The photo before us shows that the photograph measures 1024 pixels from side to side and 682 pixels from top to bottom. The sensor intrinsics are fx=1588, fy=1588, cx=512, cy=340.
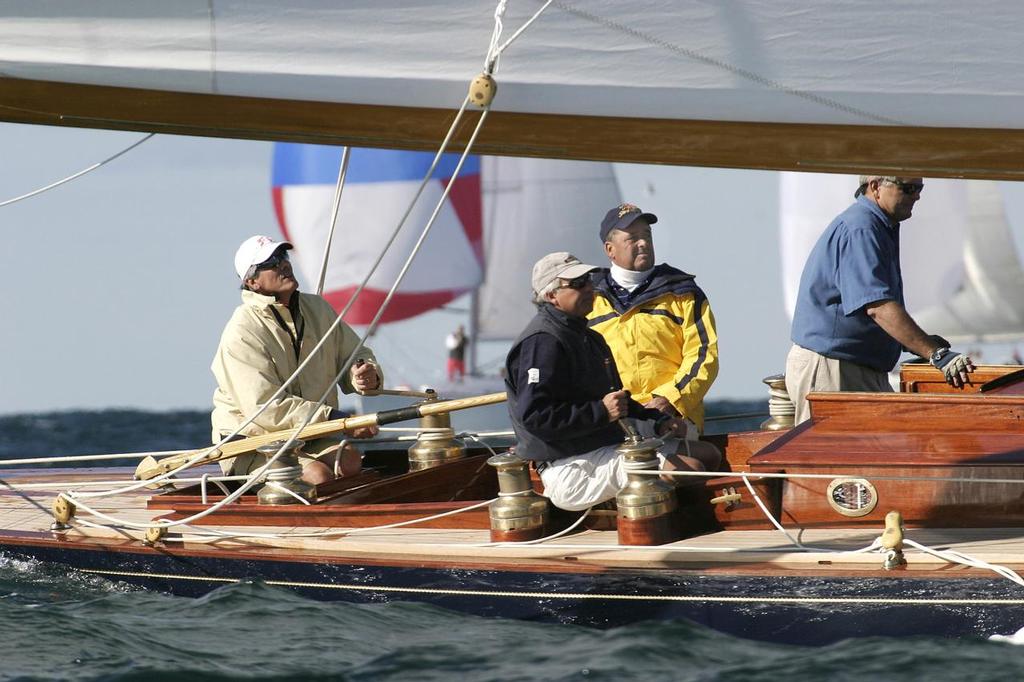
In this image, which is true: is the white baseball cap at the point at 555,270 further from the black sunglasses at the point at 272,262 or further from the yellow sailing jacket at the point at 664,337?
the black sunglasses at the point at 272,262

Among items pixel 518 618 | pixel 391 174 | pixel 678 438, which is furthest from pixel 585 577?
pixel 391 174

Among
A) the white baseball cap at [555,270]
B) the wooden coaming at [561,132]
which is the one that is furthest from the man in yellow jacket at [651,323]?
the wooden coaming at [561,132]

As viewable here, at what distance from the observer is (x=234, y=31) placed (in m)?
5.01

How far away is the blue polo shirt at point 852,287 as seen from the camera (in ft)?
20.2

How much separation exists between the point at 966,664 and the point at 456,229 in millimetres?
27260

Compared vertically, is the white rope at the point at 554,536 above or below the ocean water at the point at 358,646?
above

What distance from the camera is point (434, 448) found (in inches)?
292

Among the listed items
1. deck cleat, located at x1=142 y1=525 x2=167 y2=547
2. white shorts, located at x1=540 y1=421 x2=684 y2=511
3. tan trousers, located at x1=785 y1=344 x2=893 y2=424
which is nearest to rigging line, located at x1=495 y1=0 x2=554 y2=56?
white shorts, located at x1=540 y1=421 x2=684 y2=511

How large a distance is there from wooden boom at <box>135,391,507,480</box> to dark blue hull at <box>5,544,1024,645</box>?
56cm

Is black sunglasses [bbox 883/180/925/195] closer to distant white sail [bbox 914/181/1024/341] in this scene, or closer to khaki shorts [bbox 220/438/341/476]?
khaki shorts [bbox 220/438/341/476]

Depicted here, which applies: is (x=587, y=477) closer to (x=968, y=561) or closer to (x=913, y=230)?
(x=968, y=561)

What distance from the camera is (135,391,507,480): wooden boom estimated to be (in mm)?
6465

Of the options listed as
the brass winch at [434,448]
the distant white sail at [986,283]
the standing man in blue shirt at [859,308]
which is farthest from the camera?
the distant white sail at [986,283]

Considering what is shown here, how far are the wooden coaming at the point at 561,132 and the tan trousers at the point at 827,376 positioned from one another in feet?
4.93
